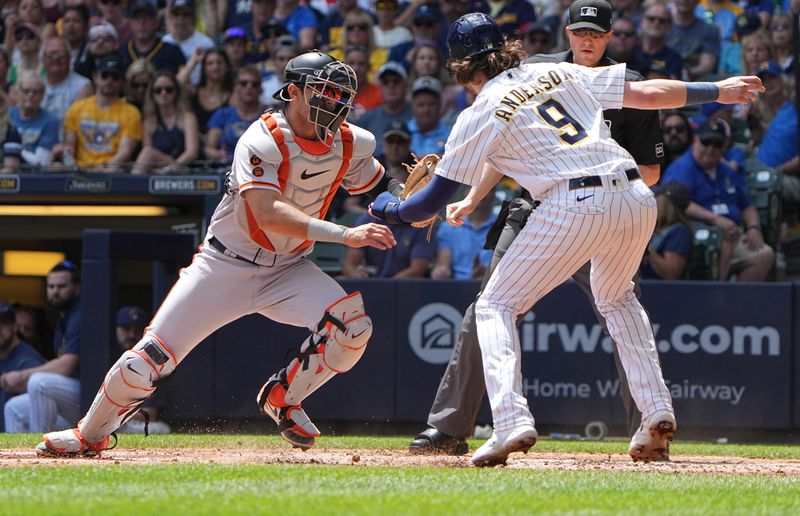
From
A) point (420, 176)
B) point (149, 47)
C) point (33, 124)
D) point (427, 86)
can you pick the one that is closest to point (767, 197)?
point (427, 86)

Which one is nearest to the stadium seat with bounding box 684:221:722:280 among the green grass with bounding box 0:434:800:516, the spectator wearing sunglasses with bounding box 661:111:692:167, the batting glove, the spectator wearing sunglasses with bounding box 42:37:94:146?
the spectator wearing sunglasses with bounding box 661:111:692:167

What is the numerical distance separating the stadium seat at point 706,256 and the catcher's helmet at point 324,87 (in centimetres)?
449

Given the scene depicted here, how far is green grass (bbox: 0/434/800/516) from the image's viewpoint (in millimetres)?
4125

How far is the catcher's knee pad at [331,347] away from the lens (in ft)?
18.9

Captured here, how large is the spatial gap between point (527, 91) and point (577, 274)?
1.45 metres

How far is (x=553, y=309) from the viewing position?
30.0 ft

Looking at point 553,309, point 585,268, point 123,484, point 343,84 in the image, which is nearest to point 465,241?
point 553,309

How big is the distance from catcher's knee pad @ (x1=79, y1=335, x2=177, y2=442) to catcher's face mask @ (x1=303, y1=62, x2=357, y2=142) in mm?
1190

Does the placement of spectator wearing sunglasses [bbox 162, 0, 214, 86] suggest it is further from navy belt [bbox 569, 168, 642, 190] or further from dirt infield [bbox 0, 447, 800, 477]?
navy belt [bbox 569, 168, 642, 190]

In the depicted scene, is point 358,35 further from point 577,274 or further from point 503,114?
point 503,114

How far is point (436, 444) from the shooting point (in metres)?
6.26

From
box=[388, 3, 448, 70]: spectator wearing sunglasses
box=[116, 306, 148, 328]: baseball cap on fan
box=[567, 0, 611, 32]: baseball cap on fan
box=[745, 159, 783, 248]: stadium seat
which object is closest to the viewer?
A: box=[567, 0, 611, 32]: baseball cap on fan

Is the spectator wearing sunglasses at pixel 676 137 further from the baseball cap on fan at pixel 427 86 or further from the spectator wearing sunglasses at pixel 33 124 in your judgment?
the spectator wearing sunglasses at pixel 33 124

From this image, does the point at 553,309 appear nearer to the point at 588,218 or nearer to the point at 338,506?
the point at 588,218
